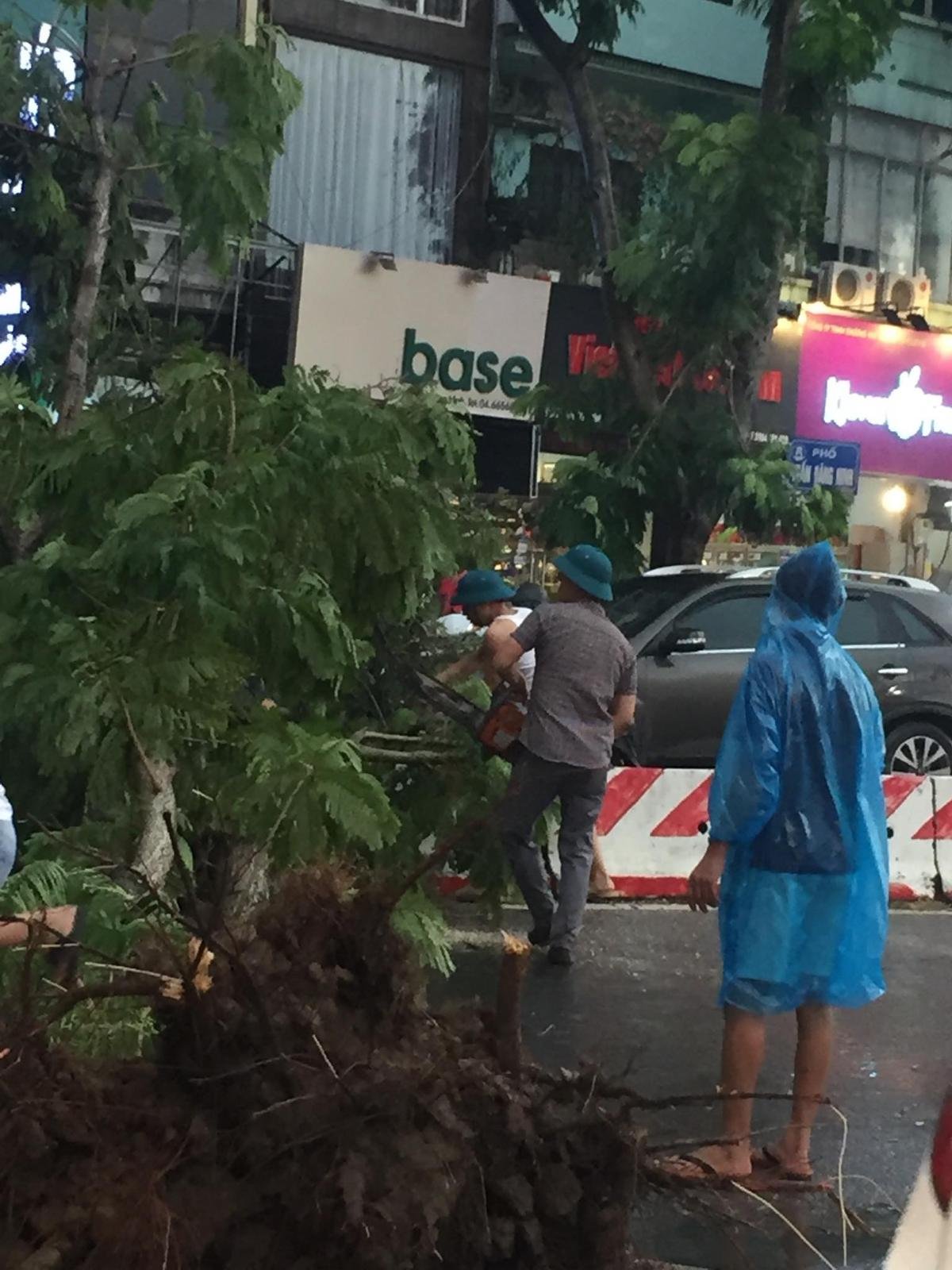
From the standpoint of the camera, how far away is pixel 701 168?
14.0 metres

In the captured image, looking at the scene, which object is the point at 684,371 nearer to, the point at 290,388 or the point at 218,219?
the point at 218,219

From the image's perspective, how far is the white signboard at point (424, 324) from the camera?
1795 cm

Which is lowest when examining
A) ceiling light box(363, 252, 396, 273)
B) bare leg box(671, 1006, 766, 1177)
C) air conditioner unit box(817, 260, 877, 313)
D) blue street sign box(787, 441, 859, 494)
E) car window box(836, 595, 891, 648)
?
bare leg box(671, 1006, 766, 1177)

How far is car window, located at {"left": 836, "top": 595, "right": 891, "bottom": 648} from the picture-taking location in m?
13.2

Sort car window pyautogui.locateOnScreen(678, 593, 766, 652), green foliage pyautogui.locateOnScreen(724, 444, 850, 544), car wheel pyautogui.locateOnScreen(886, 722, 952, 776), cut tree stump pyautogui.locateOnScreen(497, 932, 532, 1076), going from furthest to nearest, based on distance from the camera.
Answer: green foliage pyautogui.locateOnScreen(724, 444, 850, 544) → car wheel pyautogui.locateOnScreen(886, 722, 952, 776) → car window pyautogui.locateOnScreen(678, 593, 766, 652) → cut tree stump pyautogui.locateOnScreen(497, 932, 532, 1076)

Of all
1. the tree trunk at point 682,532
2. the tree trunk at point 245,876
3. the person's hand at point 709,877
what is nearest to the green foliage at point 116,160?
the tree trunk at point 245,876

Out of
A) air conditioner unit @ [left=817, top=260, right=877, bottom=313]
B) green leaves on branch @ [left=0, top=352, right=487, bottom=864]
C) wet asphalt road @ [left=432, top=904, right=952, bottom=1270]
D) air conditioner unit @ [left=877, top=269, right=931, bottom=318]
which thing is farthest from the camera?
air conditioner unit @ [left=877, top=269, right=931, bottom=318]

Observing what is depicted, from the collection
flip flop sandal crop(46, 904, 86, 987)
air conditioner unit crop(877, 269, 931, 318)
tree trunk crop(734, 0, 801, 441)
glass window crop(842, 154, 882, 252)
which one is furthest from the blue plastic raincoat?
glass window crop(842, 154, 882, 252)

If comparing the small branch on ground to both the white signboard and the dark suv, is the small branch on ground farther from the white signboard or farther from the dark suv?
the white signboard

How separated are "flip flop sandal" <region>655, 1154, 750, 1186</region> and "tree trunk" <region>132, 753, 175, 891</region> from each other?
2.32m

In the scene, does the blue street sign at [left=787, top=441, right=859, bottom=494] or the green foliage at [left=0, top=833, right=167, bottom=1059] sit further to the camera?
the blue street sign at [left=787, top=441, right=859, bottom=494]

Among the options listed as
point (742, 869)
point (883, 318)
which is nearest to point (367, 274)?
point (883, 318)

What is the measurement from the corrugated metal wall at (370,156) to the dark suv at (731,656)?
7.91m

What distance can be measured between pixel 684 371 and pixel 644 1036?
9799 mm
